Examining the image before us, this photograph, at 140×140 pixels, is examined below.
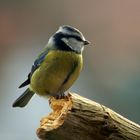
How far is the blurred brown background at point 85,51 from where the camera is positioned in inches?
111

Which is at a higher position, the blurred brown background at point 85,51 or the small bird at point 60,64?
the small bird at point 60,64

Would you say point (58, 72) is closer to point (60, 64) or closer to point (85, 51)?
point (60, 64)

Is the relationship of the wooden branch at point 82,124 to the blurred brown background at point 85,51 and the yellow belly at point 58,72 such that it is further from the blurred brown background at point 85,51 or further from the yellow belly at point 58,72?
the blurred brown background at point 85,51

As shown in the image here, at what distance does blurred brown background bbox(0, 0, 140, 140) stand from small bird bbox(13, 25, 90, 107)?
1.00 meters

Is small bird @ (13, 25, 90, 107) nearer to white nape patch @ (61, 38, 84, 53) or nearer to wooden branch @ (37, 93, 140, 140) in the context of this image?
white nape patch @ (61, 38, 84, 53)

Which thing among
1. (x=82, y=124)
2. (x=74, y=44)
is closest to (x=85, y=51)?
(x=74, y=44)

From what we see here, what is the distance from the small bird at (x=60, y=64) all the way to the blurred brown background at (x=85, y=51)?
1.00 meters

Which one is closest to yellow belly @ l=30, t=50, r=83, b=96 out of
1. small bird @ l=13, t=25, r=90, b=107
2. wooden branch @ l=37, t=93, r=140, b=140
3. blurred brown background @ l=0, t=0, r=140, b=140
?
small bird @ l=13, t=25, r=90, b=107

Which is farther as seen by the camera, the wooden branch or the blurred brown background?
the blurred brown background

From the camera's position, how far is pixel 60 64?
1.62 m

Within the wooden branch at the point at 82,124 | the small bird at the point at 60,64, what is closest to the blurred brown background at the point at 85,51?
the small bird at the point at 60,64

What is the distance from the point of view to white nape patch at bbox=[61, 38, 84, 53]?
1.64m

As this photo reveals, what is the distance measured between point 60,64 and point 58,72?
26 mm

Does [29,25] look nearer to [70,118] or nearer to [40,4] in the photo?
[40,4]
